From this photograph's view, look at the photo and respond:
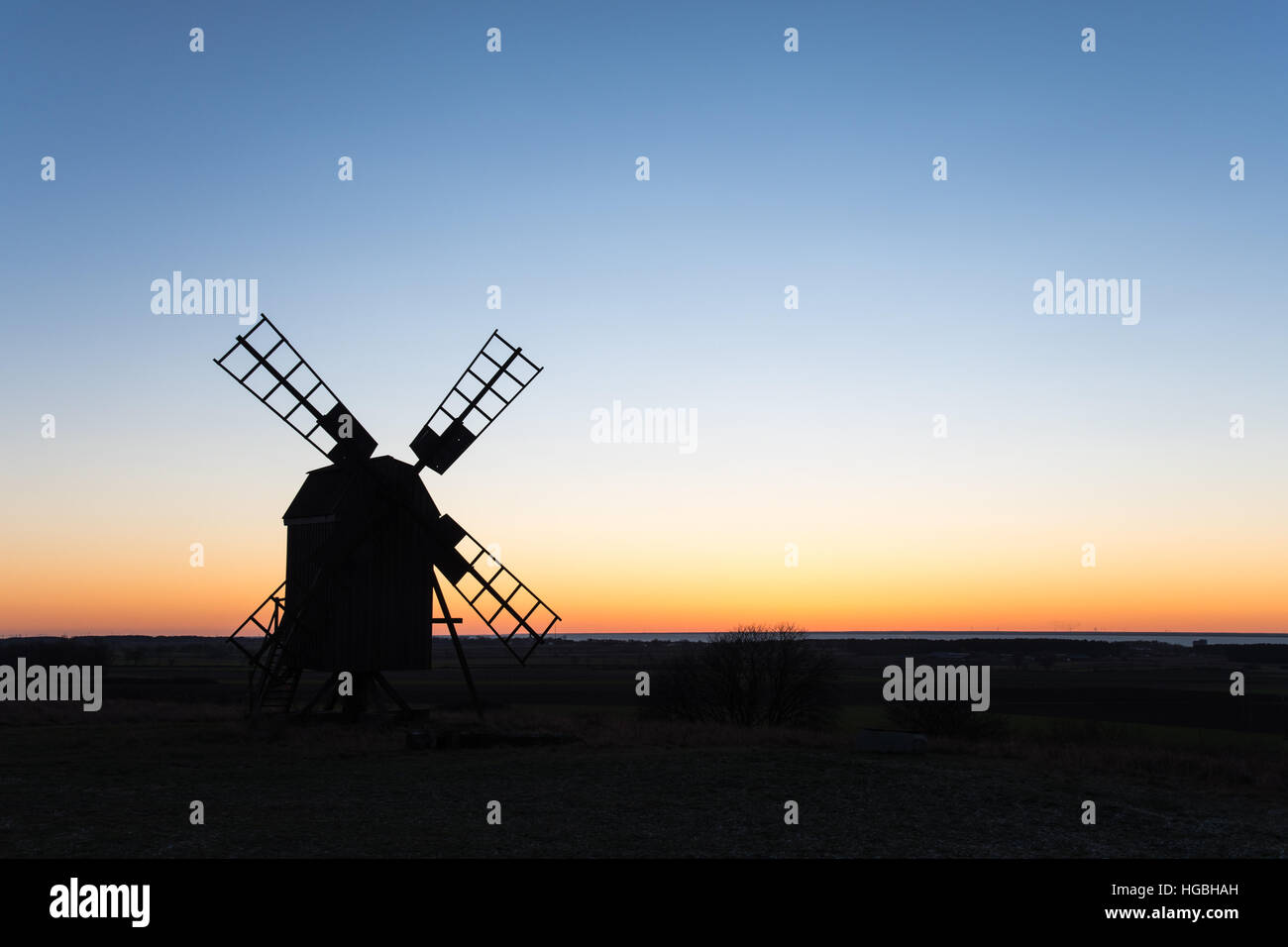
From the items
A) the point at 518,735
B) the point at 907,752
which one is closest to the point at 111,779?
the point at 518,735

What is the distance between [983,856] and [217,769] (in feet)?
→ 54.7

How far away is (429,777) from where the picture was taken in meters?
23.3

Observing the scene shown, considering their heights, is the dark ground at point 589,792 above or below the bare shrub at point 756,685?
above
